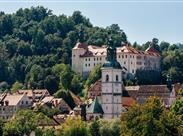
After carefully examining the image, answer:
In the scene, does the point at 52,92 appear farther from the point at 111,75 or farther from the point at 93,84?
the point at 111,75

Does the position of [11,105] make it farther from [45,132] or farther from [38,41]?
[38,41]

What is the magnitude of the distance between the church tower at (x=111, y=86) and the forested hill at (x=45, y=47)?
26.6 m

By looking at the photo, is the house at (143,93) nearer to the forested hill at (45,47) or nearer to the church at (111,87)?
the church at (111,87)

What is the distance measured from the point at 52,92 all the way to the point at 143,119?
61289 mm

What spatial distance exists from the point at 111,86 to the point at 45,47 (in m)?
A: 57.7

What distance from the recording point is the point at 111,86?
3844 inches

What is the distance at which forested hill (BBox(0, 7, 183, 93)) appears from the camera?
13025cm

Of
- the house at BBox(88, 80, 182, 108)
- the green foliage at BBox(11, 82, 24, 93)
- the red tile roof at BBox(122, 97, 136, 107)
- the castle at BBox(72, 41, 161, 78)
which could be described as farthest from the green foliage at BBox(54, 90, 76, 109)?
the green foliage at BBox(11, 82, 24, 93)

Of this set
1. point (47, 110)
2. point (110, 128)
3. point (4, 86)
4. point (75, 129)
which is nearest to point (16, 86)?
point (4, 86)

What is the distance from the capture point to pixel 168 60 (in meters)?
139

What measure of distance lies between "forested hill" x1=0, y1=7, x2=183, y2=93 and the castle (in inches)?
103

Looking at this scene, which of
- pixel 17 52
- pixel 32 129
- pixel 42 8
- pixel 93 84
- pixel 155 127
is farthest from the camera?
pixel 42 8

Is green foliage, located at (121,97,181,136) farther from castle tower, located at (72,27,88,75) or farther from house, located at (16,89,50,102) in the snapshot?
castle tower, located at (72,27,88,75)

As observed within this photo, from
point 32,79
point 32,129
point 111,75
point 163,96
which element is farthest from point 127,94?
point 32,129
